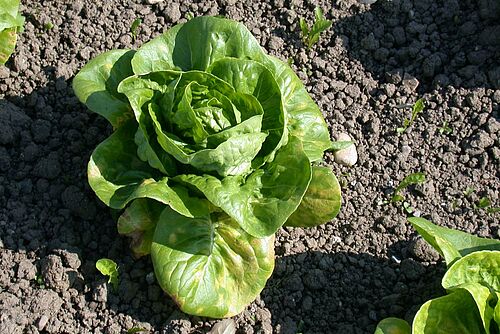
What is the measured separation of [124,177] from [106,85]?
0.59 m

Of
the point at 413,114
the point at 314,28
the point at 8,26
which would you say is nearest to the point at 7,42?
the point at 8,26

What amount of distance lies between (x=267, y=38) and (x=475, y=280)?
7.55 feet

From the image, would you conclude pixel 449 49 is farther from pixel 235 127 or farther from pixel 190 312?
pixel 190 312

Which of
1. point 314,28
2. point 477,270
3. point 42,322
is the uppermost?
point 314,28

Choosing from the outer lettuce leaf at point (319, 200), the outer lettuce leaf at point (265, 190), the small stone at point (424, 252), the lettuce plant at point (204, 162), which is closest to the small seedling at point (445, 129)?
the small stone at point (424, 252)

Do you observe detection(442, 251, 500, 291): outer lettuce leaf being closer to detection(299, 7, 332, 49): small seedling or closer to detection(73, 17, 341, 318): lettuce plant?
detection(73, 17, 341, 318): lettuce plant

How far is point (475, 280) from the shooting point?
4.30 m

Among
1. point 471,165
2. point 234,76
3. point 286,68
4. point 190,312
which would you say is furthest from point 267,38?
point 190,312

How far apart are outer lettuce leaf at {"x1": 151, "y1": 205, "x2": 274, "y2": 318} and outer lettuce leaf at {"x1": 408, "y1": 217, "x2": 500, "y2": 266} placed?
85 centimetres

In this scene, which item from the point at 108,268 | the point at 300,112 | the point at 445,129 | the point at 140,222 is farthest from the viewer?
the point at 445,129

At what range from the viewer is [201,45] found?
4602 mm

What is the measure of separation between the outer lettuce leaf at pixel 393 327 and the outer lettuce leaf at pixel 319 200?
657mm

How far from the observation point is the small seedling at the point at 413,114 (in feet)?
17.2

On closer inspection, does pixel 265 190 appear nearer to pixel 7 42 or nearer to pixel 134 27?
pixel 134 27
